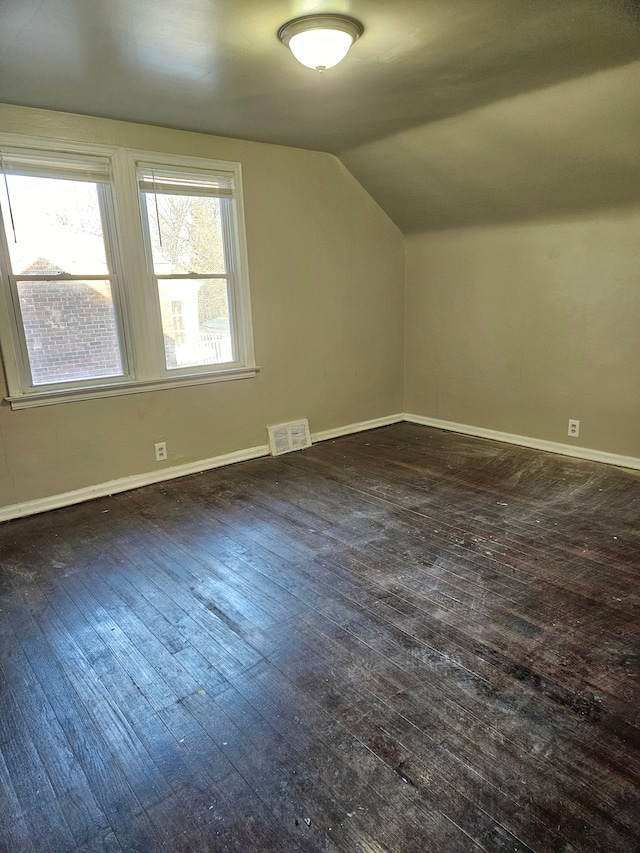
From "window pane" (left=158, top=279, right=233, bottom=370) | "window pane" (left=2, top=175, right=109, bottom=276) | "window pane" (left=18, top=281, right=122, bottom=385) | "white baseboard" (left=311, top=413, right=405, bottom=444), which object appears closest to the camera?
"window pane" (left=2, top=175, right=109, bottom=276)

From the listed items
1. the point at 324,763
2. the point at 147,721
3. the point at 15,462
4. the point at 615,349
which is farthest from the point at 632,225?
the point at 15,462

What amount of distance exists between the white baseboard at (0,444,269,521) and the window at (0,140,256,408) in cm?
65

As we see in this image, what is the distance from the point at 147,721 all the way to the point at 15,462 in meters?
2.23

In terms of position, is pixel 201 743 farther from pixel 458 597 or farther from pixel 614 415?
pixel 614 415

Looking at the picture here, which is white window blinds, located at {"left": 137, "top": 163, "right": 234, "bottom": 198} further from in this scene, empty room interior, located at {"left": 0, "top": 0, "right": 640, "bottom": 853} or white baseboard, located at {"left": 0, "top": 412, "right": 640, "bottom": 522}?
white baseboard, located at {"left": 0, "top": 412, "right": 640, "bottom": 522}

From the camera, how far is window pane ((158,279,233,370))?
3889 millimetres

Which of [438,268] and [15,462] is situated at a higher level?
[438,268]

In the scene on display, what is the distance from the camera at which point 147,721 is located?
1771 millimetres

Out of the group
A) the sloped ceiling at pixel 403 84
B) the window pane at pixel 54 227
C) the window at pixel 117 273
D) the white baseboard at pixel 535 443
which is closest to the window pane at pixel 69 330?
the window at pixel 117 273

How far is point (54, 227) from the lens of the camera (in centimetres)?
331

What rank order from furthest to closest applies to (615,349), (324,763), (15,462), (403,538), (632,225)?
(615,349), (632,225), (15,462), (403,538), (324,763)

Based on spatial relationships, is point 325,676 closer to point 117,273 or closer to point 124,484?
point 124,484

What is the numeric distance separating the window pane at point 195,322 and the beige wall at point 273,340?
234 mm

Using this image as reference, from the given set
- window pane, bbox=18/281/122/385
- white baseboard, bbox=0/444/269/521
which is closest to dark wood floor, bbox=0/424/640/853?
white baseboard, bbox=0/444/269/521
